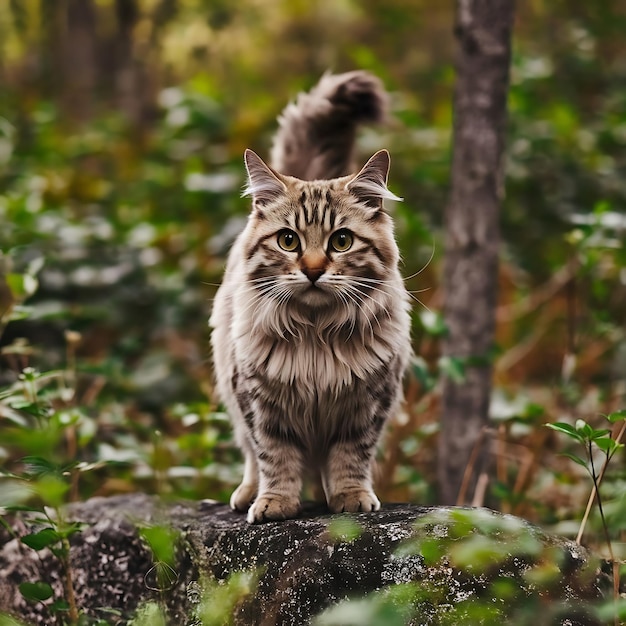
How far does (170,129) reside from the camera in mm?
6453

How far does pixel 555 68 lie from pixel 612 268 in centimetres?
284

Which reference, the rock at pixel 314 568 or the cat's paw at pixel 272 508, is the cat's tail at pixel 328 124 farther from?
the rock at pixel 314 568

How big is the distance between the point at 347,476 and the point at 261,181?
1.02 meters

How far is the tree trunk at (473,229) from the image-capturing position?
11.0ft

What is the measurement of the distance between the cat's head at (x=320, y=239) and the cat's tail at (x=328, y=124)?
2.39 feet

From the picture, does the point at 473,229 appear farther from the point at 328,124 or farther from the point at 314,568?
the point at 314,568

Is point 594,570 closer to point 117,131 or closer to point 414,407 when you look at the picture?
point 414,407

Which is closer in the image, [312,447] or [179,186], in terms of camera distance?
[312,447]

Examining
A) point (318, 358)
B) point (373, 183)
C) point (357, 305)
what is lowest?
point (318, 358)

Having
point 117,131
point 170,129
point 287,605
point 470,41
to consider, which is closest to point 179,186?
point 170,129

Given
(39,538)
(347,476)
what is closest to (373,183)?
(347,476)

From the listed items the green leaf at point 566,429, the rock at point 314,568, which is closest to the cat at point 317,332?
the rock at point 314,568

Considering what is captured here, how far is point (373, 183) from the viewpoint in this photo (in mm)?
2654

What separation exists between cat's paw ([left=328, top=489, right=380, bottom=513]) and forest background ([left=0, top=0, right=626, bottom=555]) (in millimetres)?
692
